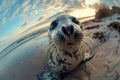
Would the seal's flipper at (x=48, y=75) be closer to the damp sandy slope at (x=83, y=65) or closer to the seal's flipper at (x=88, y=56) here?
the damp sandy slope at (x=83, y=65)

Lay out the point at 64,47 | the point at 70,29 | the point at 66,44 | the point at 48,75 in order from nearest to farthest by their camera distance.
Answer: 1. the point at 70,29
2. the point at 66,44
3. the point at 64,47
4. the point at 48,75

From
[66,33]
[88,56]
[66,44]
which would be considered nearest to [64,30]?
[66,33]

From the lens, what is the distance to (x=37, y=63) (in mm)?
6594

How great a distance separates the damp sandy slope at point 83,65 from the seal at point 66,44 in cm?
22

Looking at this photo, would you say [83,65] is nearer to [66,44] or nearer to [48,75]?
[48,75]

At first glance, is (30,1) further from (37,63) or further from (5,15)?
(37,63)

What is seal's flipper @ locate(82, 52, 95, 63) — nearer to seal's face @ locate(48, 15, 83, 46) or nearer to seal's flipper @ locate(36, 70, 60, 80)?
seal's flipper @ locate(36, 70, 60, 80)

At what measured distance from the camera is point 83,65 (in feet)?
17.5

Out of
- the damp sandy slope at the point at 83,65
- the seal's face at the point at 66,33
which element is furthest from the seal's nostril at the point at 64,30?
the damp sandy slope at the point at 83,65

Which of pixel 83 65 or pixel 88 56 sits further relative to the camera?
pixel 88 56

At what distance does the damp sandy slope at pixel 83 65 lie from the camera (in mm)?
5043

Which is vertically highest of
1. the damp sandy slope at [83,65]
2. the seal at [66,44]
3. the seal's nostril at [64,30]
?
the seal's nostril at [64,30]

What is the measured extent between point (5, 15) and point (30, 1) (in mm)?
1490

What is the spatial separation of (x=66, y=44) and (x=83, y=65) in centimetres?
101
